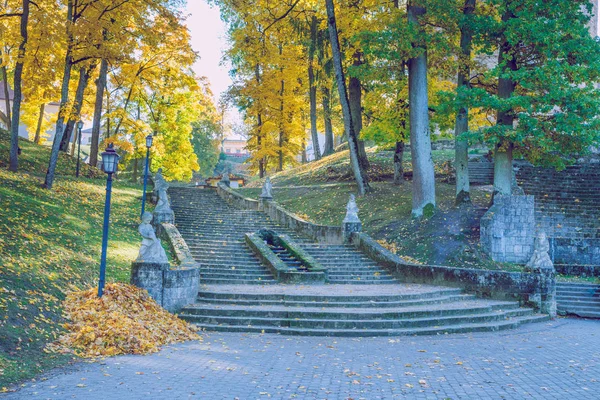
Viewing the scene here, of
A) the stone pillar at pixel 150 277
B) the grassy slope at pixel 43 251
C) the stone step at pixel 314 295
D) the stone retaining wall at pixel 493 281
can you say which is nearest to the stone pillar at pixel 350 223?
the stone retaining wall at pixel 493 281

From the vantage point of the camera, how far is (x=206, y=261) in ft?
57.2

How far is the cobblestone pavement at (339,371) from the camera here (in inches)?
282

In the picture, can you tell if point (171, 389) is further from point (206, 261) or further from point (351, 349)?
point (206, 261)

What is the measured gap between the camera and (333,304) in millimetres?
13297

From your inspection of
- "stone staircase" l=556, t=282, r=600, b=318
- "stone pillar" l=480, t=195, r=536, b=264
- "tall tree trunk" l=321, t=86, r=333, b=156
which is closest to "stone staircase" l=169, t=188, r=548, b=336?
"stone staircase" l=556, t=282, r=600, b=318

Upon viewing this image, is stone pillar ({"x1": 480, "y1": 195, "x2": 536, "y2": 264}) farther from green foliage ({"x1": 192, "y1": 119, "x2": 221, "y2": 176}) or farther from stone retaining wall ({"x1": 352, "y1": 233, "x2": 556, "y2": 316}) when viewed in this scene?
green foliage ({"x1": 192, "y1": 119, "x2": 221, "y2": 176})

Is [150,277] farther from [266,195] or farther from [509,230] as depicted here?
[266,195]

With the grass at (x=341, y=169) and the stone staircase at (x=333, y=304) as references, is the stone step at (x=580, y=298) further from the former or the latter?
the grass at (x=341, y=169)

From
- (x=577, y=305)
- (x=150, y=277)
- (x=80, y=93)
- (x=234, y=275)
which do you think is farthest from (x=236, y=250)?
(x=577, y=305)

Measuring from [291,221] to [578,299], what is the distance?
10767mm

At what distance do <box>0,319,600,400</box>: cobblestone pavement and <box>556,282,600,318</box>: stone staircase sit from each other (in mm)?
3950

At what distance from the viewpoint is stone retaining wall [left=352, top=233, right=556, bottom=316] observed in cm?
1473

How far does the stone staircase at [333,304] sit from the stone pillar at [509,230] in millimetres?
3888

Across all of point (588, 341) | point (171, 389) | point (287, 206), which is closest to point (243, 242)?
point (287, 206)
